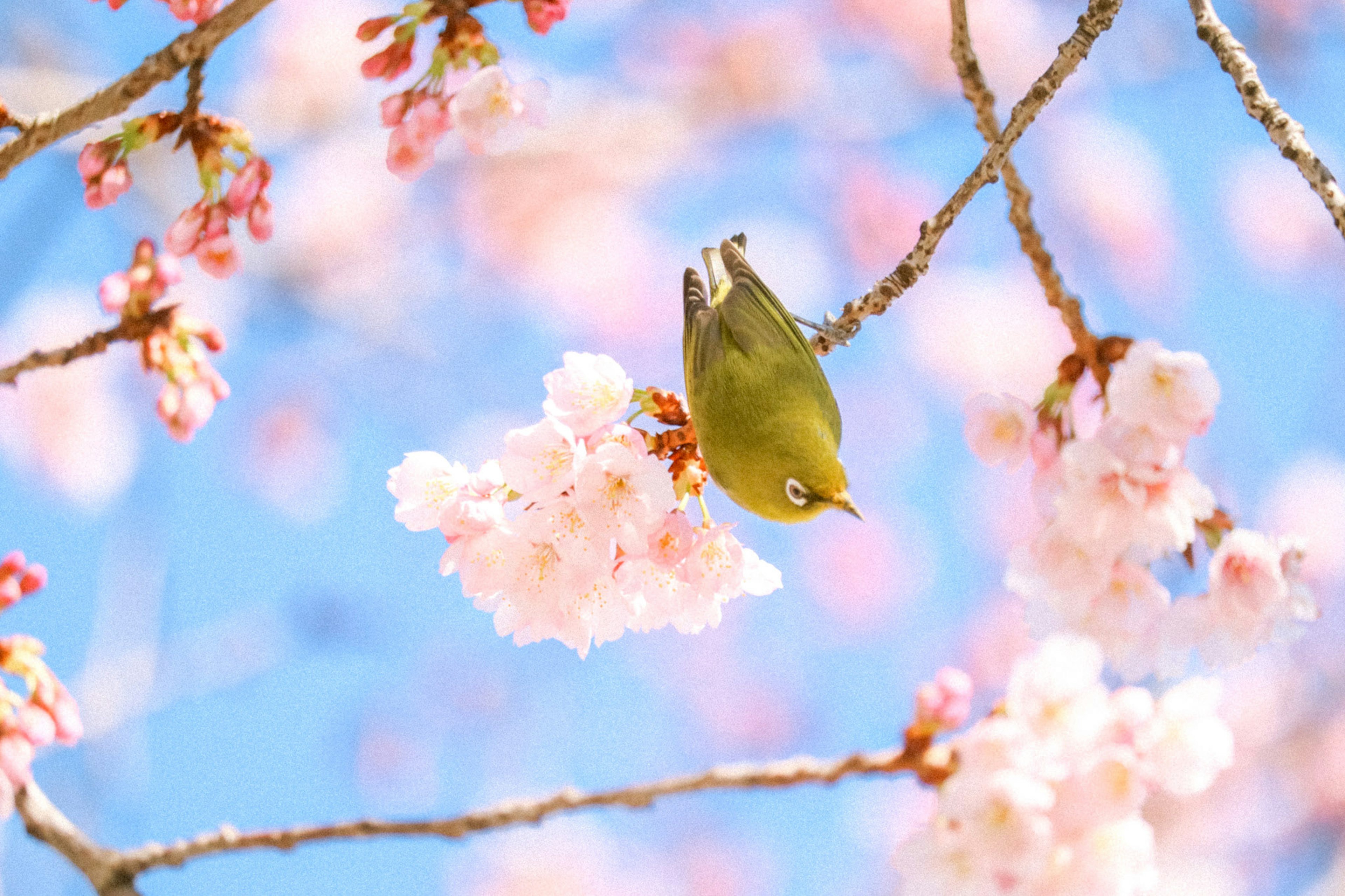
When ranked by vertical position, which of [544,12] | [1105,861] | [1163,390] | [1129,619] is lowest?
[1105,861]

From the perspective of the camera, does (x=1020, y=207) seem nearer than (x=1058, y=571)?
No

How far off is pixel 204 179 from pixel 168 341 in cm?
38

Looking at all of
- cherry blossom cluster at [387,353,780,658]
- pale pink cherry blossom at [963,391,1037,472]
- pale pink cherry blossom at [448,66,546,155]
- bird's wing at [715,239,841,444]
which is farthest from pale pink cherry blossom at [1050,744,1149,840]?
pale pink cherry blossom at [448,66,546,155]

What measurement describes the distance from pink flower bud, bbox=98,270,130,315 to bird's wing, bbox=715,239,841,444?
4.61ft

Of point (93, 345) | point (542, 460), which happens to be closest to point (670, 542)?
point (542, 460)

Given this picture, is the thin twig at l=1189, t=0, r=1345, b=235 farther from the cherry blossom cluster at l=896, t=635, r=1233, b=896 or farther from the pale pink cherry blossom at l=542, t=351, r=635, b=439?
the pale pink cherry blossom at l=542, t=351, r=635, b=439

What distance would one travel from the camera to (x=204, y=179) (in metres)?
2.31

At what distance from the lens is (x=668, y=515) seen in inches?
85.6

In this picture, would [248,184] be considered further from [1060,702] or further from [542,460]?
[1060,702]

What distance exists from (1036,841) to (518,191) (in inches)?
314

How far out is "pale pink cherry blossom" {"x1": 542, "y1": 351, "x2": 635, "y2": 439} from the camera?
6.95ft

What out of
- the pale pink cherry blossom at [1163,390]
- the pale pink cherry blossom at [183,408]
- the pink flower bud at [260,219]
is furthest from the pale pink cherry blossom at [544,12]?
the pale pink cherry blossom at [1163,390]

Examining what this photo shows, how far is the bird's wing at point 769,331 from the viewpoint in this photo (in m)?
2.94

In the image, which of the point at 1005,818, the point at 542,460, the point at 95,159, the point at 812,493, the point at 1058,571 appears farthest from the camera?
the point at 812,493
